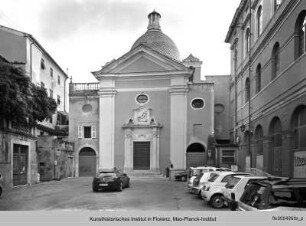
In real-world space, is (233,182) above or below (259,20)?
below

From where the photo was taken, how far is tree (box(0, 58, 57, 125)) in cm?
2124

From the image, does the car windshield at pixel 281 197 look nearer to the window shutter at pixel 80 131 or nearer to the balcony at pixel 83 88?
the window shutter at pixel 80 131

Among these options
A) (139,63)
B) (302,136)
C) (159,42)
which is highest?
(159,42)

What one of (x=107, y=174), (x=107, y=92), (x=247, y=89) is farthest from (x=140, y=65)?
(x=107, y=174)

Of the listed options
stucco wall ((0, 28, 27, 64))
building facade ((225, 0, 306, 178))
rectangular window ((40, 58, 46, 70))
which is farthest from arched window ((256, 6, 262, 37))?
rectangular window ((40, 58, 46, 70))

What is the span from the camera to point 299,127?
49.1 feet

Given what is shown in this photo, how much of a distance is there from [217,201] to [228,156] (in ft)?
59.5

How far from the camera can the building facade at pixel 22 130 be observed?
73.8ft

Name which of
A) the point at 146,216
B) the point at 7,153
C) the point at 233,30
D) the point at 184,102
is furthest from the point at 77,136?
the point at 146,216

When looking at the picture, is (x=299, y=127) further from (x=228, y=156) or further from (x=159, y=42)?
(x=159, y=42)

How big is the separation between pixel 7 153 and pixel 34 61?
8.97 meters

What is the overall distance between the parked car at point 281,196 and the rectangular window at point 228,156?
2528 centimetres

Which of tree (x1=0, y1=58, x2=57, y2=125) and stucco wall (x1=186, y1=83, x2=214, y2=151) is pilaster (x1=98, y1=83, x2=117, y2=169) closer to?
stucco wall (x1=186, y1=83, x2=214, y2=151)

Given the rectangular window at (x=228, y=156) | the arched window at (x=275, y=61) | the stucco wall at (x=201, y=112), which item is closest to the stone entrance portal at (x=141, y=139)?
the stucco wall at (x=201, y=112)
